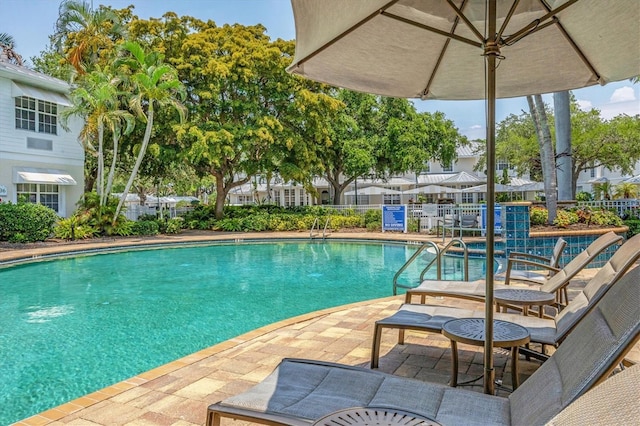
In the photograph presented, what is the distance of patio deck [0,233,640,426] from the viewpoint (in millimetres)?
2607

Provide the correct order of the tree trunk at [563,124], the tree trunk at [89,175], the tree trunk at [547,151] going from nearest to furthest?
the tree trunk at [547,151] < the tree trunk at [563,124] < the tree trunk at [89,175]

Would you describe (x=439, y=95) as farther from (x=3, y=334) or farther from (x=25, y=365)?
(x=3, y=334)

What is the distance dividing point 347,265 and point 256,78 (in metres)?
11.2

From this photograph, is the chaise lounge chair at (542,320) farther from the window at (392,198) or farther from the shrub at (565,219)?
the window at (392,198)

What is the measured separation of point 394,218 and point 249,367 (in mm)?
13527

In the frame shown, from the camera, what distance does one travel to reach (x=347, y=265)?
33.9 ft

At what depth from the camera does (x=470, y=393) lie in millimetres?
1934

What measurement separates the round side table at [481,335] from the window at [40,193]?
57.3 feet

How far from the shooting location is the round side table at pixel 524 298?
10.9ft

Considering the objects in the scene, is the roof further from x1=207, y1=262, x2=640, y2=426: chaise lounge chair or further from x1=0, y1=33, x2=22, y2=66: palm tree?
x1=207, y1=262, x2=640, y2=426: chaise lounge chair

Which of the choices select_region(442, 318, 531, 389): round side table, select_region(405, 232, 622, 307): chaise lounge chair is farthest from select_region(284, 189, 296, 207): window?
select_region(442, 318, 531, 389): round side table

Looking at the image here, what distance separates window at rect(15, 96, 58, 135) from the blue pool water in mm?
7599

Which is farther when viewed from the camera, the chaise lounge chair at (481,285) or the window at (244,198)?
the window at (244,198)

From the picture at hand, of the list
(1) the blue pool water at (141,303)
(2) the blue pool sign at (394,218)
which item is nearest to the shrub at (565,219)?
(1) the blue pool water at (141,303)
